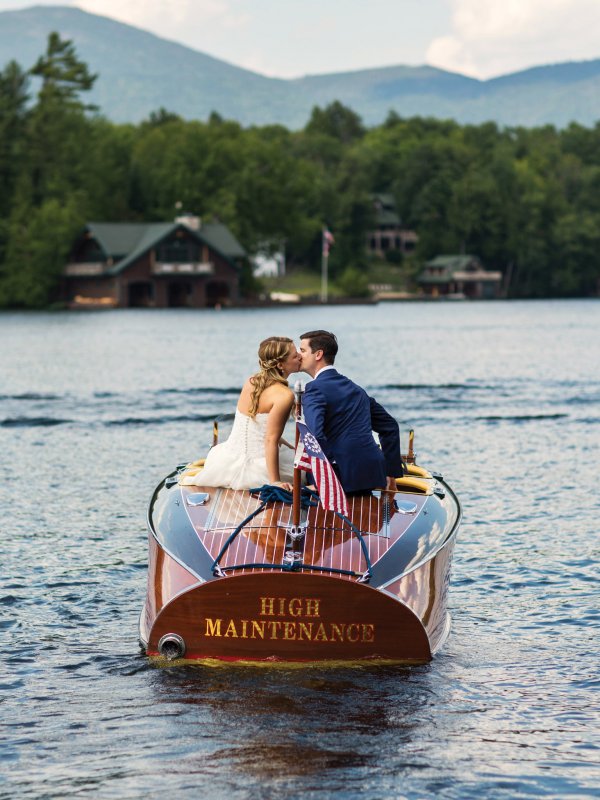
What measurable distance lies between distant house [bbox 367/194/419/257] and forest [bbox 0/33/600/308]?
2.27 m

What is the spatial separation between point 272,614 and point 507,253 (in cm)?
15921

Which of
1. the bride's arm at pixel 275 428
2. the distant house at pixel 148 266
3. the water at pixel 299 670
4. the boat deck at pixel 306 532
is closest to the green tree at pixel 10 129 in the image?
the distant house at pixel 148 266

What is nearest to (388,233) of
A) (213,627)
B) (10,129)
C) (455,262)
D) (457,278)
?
(455,262)

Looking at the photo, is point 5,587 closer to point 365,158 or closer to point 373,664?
point 373,664

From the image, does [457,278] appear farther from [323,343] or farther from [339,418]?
[323,343]

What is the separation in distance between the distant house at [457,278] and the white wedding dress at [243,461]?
146m

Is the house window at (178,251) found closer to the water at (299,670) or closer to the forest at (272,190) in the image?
the forest at (272,190)

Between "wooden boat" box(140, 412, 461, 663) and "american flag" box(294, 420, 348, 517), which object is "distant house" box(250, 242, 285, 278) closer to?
"wooden boat" box(140, 412, 461, 663)

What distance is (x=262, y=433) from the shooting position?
35.8ft

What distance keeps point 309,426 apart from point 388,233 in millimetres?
164363

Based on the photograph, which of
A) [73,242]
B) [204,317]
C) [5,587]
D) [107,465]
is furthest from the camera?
[73,242]

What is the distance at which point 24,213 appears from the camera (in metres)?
122

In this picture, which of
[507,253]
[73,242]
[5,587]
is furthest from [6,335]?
[507,253]

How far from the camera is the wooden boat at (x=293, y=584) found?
30.9 ft
